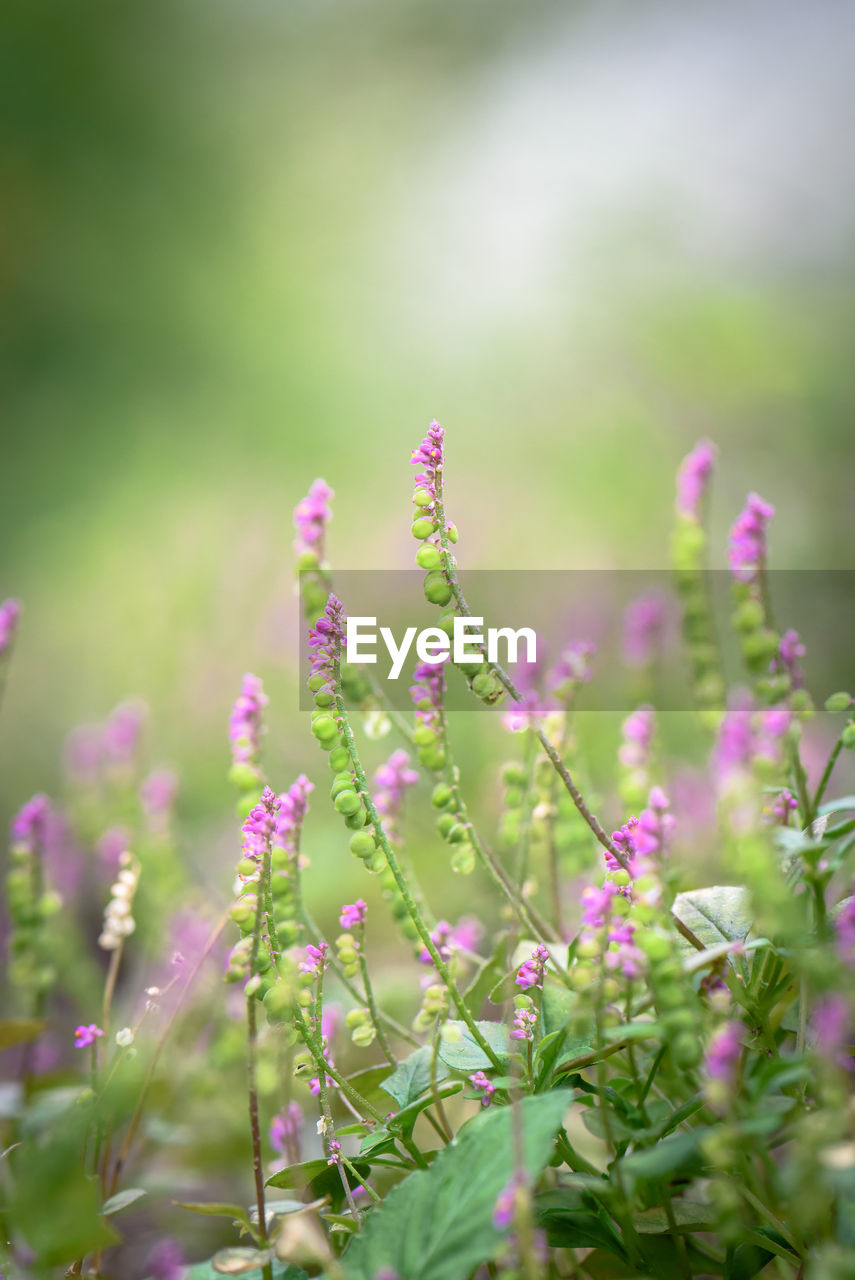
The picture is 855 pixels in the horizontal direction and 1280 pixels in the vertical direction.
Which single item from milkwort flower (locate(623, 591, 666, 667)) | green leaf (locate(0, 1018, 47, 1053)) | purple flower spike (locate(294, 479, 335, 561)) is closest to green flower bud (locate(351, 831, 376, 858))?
purple flower spike (locate(294, 479, 335, 561))

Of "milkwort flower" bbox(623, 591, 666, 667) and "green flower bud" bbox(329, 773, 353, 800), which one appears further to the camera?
"milkwort flower" bbox(623, 591, 666, 667)

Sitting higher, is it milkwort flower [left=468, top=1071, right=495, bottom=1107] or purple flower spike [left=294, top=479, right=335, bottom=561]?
purple flower spike [left=294, top=479, right=335, bottom=561]

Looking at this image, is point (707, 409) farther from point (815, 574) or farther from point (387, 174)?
point (387, 174)

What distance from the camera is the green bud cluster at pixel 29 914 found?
76 centimetres

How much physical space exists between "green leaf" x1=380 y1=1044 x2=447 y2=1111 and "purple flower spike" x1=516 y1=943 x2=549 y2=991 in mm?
86

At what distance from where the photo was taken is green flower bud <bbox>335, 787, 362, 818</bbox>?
1.58ft

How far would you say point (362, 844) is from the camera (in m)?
0.50

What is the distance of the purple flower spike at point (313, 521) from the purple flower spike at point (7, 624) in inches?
12.1

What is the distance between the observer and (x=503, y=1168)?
41 centimetres

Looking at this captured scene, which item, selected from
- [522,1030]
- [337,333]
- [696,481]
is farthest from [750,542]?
[337,333]

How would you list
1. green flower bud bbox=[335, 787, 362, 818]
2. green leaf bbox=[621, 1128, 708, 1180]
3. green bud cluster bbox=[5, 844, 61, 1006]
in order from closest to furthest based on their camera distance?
green leaf bbox=[621, 1128, 708, 1180]
green flower bud bbox=[335, 787, 362, 818]
green bud cluster bbox=[5, 844, 61, 1006]

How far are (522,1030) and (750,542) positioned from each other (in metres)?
0.31
